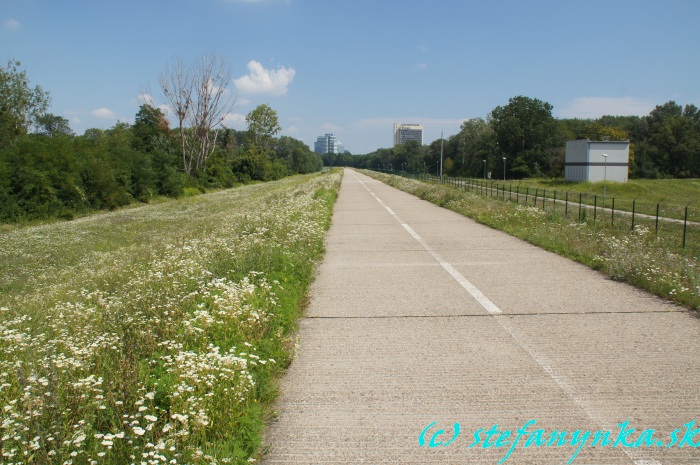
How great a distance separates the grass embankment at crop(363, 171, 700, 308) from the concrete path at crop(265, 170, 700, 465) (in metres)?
0.40

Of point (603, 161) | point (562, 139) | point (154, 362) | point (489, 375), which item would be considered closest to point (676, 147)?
point (562, 139)

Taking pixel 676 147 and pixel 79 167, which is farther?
pixel 676 147

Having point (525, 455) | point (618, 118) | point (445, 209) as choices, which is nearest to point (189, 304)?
→ point (525, 455)

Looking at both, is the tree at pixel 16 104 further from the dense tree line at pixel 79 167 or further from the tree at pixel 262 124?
the tree at pixel 262 124

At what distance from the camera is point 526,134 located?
107125 mm

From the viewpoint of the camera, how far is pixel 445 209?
26531 mm

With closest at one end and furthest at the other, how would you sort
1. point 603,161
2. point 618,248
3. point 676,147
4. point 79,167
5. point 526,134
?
point 618,248 < point 79,167 < point 603,161 < point 676,147 < point 526,134

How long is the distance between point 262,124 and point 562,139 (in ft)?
198

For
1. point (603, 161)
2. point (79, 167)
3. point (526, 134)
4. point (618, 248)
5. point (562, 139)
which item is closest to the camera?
point (618, 248)

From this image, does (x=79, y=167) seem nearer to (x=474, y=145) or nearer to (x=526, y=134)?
(x=526, y=134)

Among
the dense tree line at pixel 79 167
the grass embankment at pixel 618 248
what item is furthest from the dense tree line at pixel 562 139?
the grass embankment at pixel 618 248

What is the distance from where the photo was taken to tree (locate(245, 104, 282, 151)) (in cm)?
10925

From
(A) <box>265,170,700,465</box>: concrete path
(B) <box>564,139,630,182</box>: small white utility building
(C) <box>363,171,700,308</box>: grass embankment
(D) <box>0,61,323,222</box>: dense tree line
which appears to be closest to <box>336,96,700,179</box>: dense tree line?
(B) <box>564,139,630,182</box>: small white utility building

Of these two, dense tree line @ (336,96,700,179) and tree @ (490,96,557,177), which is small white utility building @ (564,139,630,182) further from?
tree @ (490,96,557,177)
